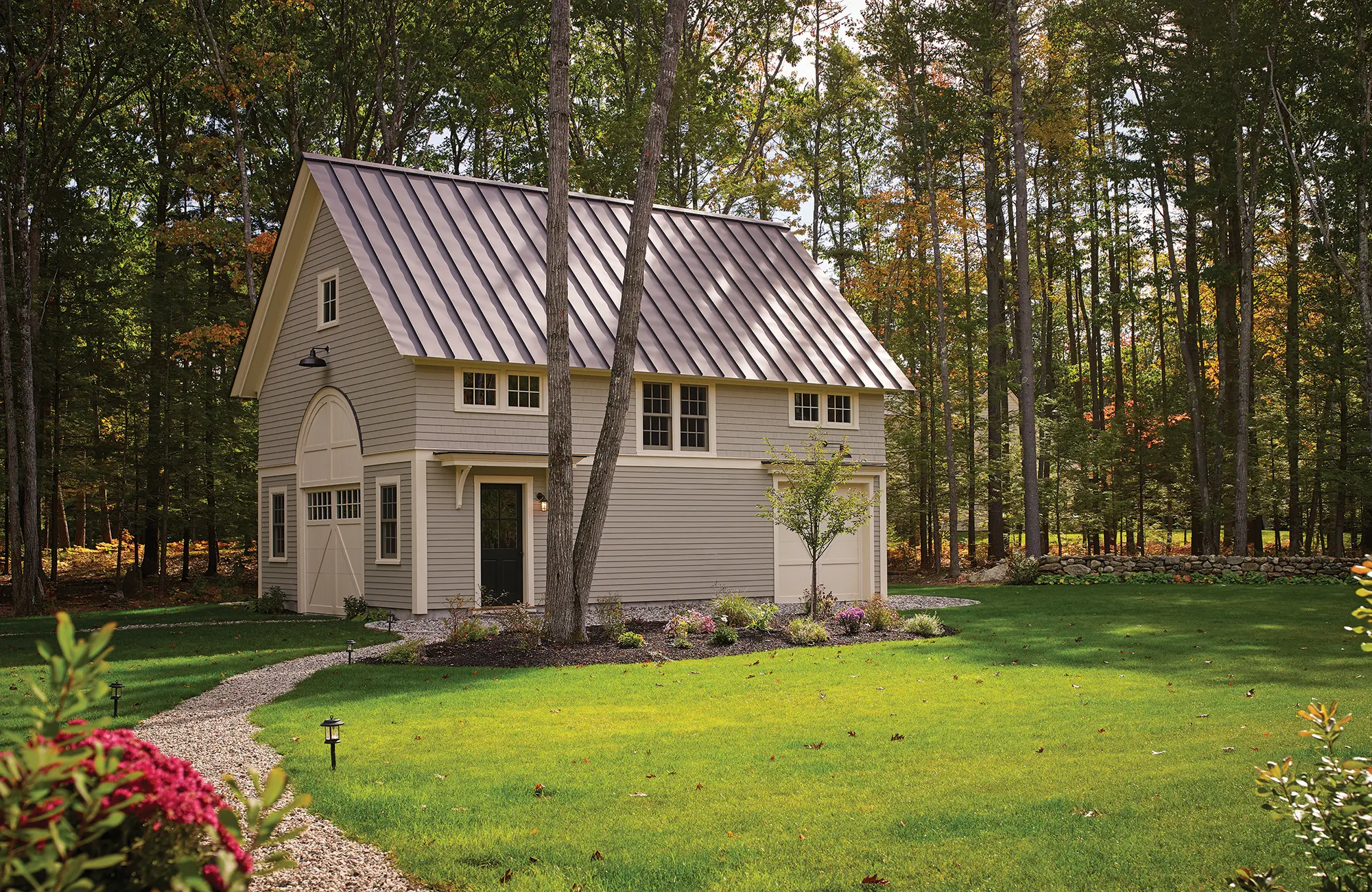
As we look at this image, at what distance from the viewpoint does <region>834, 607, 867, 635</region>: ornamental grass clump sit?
16.3 meters

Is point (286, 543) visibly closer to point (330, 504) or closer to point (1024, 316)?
point (330, 504)

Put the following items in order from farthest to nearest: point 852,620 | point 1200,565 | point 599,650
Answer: point 1200,565, point 852,620, point 599,650

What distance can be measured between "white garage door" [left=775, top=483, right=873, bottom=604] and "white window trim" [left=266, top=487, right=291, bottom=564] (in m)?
10.1

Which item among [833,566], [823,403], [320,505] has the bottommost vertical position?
[833,566]

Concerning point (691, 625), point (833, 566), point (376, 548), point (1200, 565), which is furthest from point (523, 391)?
point (1200, 565)

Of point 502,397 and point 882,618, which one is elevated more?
point 502,397

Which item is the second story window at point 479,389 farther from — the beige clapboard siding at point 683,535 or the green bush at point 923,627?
the green bush at point 923,627

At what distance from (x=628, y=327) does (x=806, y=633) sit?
5.12m

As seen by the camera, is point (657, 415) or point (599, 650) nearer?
point (599, 650)

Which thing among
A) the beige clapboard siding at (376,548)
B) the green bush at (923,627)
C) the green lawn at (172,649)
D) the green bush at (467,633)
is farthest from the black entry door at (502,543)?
the green bush at (923,627)

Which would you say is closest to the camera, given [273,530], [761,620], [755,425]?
[761,620]

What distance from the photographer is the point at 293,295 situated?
71.9 ft

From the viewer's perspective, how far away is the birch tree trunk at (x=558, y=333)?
15.3 metres

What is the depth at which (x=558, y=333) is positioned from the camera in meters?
15.4
